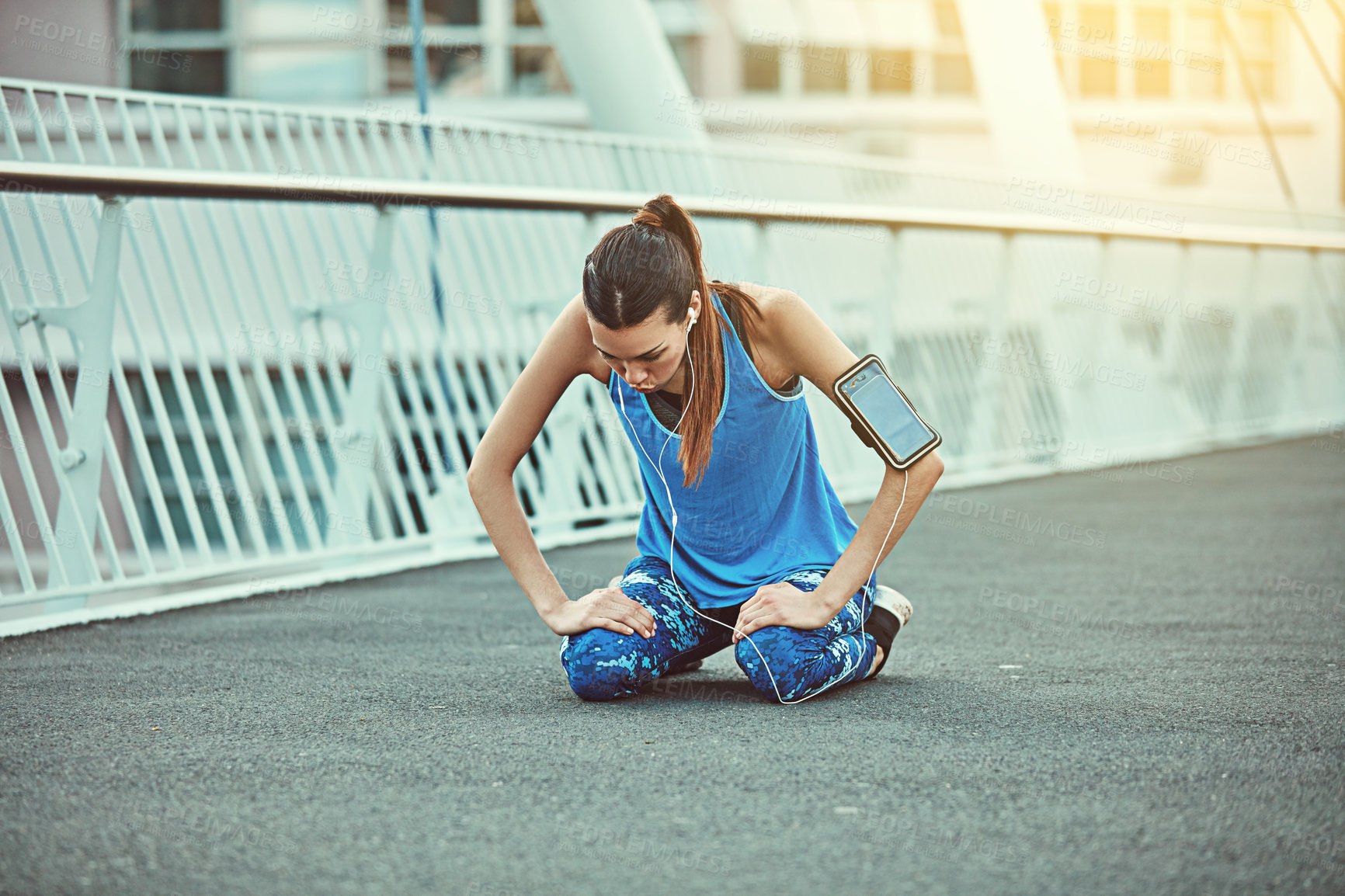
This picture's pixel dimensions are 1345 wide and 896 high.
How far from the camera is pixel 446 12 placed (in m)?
21.3

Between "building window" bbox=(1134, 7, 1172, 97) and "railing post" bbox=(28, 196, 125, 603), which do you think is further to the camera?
"building window" bbox=(1134, 7, 1172, 97)

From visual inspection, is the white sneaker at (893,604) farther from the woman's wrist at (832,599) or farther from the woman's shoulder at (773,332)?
the woman's shoulder at (773,332)

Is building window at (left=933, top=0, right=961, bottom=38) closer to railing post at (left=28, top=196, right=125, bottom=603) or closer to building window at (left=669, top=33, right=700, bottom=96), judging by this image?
building window at (left=669, top=33, right=700, bottom=96)

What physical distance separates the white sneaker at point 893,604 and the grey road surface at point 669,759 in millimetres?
148

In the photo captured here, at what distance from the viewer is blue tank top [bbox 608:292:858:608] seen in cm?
309

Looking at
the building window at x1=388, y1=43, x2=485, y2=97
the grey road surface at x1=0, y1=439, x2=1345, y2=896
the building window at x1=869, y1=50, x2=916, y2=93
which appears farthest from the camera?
the building window at x1=869, y1=50, x2=916, y2=93

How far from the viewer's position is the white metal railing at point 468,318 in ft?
14.6

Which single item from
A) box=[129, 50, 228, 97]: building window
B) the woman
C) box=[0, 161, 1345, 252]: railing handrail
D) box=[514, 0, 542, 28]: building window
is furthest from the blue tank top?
box=[129, 50, 228, 97]: building window

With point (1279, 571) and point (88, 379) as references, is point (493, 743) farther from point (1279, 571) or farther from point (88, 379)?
point (1279, 571)

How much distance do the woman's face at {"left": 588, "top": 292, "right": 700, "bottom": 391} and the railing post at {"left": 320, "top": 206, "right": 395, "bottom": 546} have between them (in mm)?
2705

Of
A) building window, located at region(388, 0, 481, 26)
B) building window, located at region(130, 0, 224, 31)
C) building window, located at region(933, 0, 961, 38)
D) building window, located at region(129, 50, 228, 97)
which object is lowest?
building window, located at region(933, 0, 961, 38)

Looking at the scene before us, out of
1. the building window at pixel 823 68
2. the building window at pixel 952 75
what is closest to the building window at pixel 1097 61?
the building window at pixel 952 75

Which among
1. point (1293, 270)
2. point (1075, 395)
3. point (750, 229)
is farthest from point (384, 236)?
point (1293, 270)

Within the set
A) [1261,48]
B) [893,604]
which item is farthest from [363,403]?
[1261,48]
